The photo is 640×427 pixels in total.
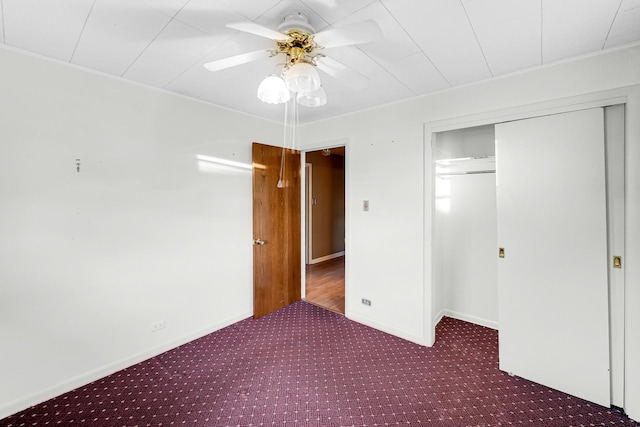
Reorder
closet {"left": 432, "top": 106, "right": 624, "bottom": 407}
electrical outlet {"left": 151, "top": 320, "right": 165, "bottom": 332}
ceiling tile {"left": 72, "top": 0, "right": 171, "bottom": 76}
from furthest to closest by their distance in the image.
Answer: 1. electrical outlet {"left": 151, "top": 320, "right": 165, "bottom": 332}
2. closet {"left": 432, "top": 106, "right": 624, "bottom": 407}
3. ceiling tile {"left": 72, "top": 0, "right": 171, "bottom": 76}

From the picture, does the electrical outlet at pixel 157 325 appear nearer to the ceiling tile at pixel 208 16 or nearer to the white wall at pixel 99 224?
the white wall at pixel 99 224

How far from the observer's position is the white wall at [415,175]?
1.83 meters

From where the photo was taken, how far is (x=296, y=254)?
3807 mm

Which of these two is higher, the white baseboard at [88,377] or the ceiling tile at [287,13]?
the ceiling tile at [287,13]

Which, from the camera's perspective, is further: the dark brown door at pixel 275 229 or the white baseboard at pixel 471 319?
the dark brown door at pixel 275 229

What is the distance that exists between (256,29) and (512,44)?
5.52 feet

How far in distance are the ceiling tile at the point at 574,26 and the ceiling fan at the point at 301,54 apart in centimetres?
104

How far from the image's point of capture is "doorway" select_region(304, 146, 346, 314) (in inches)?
228

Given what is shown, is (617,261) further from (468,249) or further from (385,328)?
(385,328)

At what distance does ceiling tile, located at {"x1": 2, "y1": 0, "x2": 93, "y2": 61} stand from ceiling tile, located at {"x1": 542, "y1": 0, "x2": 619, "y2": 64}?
250 centimetres

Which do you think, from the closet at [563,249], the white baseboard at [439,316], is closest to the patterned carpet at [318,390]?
the closet at [563,249]

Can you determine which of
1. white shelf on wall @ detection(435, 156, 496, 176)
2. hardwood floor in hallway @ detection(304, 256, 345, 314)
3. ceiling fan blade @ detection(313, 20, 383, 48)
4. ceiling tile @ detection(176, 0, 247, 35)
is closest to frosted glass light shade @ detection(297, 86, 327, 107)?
ceiling fan blade @ detection(313, 20, 383, 48)

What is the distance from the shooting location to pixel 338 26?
5.03ft

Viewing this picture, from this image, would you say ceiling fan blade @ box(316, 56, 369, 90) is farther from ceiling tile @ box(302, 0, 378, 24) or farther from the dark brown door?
the dark brown door
